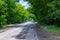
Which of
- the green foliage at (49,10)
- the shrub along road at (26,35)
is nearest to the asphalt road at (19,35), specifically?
the shrub along road at (26,35)

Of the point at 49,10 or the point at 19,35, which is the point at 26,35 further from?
the point at 49,10

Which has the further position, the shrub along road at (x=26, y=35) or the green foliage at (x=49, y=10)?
the green foliage at (x=49, y=10)

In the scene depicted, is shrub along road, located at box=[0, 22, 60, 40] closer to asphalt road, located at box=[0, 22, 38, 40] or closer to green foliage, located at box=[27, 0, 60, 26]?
asphalt road, located at box=[0, 22, 38, 40]

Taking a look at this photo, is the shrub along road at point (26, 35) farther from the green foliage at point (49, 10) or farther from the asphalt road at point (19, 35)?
the green foliage at point (49, 10)

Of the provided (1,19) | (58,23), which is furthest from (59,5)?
(1,19)

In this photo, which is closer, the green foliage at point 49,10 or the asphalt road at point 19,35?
the asphalt road at point 19,35

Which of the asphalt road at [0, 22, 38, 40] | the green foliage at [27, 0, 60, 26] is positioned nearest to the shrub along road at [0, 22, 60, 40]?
the asphalt road at [0, 22, 38, 40]

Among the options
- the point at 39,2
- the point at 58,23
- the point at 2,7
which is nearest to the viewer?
the point at 58,23

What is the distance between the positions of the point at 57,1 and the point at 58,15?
7.55ft

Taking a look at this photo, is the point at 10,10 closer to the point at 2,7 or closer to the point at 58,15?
the point at 2,7

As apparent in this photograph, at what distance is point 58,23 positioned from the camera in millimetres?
37281

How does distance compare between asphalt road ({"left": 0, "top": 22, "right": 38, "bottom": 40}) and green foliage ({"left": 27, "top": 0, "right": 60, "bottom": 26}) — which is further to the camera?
green foliage ({"left": 27, "top": 0, "right": 60, "bottom": 26})

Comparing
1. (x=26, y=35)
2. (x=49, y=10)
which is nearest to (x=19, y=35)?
(x=26, y=35)

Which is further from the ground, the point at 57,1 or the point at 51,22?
the point at 57,1
